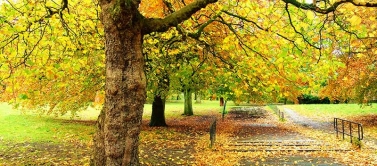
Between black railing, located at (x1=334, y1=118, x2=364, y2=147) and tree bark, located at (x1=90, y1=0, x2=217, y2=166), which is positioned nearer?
tree bark, located at (x1=90, y1=0, x2=217, y2=166)

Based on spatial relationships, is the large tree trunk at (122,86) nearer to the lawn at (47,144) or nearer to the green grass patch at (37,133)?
the lawn at (47,144)

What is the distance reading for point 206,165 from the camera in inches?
410

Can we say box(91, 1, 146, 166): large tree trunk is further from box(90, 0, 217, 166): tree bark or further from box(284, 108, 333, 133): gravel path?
box(284, 108, 333, 133): gravel path

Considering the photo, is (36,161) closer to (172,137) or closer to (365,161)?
(172,137)

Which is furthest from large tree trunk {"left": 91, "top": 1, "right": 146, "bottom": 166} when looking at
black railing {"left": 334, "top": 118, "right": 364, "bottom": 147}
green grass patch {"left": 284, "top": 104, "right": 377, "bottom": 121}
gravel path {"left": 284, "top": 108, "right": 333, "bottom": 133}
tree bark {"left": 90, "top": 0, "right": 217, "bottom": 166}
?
green grass patch {"left": 284, "top": 104, "right": 377, "bottom": 121}

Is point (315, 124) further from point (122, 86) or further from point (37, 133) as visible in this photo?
point (122, 86)

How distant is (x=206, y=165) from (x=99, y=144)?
16.1ft

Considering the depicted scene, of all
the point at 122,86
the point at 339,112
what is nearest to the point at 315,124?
the point at 339,112

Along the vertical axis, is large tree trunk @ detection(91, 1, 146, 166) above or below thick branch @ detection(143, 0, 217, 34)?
below

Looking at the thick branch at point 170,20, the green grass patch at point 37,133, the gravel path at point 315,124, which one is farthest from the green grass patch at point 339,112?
the thick branch at point 170,20

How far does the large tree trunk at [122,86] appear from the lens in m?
5.70

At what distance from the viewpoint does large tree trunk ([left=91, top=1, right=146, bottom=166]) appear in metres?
5.70

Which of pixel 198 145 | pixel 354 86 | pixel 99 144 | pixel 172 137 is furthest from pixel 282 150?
pixel 354 86

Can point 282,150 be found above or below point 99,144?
below
